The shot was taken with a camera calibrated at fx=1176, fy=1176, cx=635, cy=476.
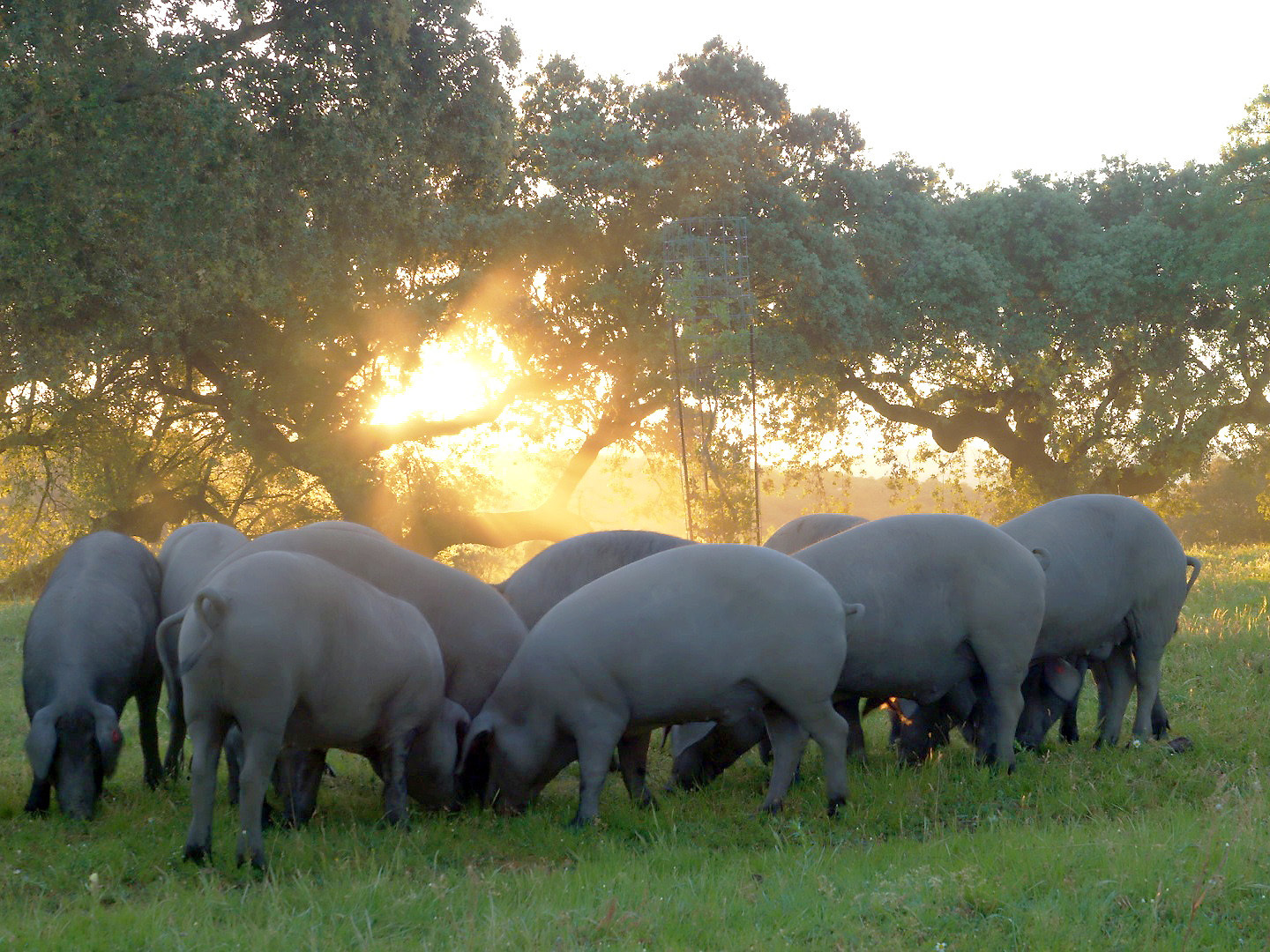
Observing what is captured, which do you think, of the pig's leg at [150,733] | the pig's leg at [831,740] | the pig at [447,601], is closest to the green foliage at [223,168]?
the pig's leg at [150,733]

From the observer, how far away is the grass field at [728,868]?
4.23 metres

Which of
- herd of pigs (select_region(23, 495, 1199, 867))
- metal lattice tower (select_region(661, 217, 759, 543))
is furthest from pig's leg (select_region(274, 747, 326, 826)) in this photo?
metal lattice tower (select_region(661, 217, 759, 543))

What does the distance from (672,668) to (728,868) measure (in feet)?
3.69

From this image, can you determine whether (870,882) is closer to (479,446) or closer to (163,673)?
(163,673)

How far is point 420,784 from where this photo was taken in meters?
6.34

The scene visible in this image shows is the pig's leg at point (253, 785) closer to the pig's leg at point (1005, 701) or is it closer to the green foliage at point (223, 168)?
the pig's leg at point (1005, 701)

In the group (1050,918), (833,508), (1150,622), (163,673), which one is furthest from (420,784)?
(833,508)

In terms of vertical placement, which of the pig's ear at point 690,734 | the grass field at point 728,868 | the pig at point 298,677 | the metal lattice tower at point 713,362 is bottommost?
the grass field at point 728,868

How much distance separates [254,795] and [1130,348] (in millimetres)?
24362

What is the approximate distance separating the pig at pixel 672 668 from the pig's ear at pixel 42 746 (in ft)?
6.99

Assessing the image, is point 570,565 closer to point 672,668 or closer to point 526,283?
point 672,668

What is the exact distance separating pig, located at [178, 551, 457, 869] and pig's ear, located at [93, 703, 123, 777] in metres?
0.82

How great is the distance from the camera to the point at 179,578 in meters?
7.66

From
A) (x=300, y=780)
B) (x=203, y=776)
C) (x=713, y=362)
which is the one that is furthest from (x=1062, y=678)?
(x=713, y=362)
